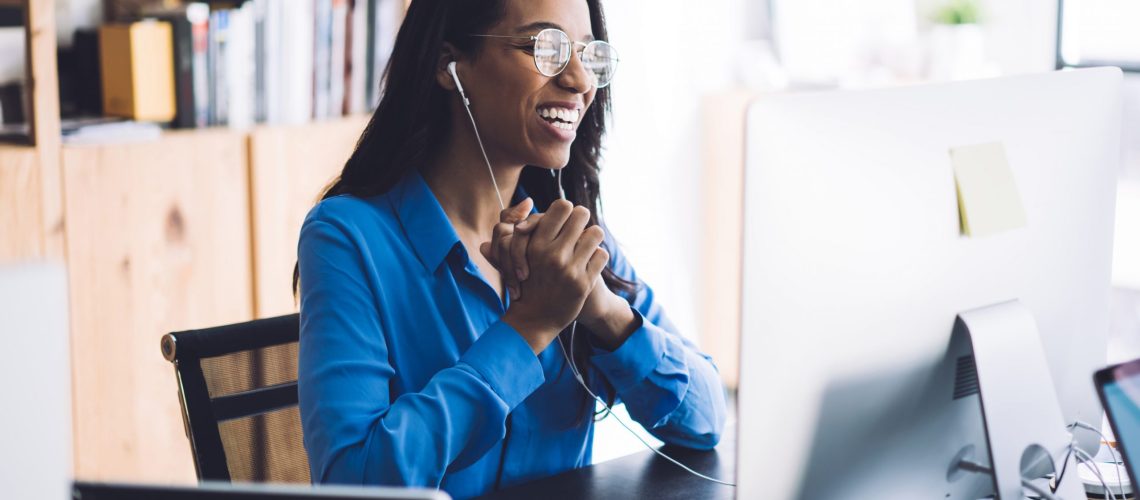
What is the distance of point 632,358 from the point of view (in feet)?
4.59

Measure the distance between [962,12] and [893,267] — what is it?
257 cm

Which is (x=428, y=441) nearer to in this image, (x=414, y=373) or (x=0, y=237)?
(x=414, y=373)

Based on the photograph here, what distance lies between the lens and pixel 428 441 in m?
1.22

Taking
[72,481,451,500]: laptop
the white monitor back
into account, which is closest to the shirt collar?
[72,481,451,500]: laptop

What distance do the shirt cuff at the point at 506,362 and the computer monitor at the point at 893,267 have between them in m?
0.38

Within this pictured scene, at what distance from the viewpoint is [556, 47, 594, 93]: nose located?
144cm

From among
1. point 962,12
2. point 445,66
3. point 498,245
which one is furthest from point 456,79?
point 962,12

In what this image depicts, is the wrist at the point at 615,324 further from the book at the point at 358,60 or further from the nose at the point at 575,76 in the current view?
the book at the point at 358,60

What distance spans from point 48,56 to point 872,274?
1991 millimetres

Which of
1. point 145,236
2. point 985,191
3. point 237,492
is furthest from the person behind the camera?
point 145,236

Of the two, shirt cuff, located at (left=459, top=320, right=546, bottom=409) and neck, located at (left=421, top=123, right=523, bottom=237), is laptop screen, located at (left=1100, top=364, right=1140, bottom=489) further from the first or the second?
neck, located at (left=421, top=123, right=523, bottom=237)

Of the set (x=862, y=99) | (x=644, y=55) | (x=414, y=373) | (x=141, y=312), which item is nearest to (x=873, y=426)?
(x=862, y=99)

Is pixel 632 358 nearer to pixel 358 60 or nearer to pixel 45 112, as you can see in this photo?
pixel 45 112

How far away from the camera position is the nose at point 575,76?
56.7 inches
